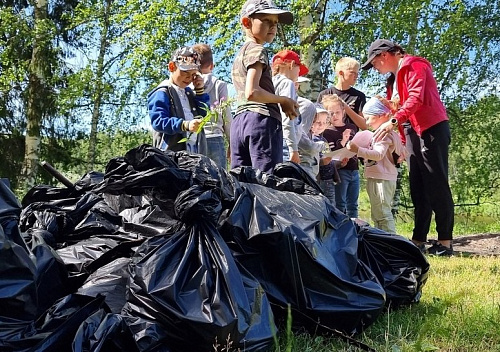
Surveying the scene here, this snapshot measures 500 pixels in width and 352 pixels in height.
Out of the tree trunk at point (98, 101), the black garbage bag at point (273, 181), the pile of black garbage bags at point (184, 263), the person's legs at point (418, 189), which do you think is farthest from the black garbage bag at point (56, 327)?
the tree trunk at point (98, 101)

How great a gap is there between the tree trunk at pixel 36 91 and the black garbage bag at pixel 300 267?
12.5m

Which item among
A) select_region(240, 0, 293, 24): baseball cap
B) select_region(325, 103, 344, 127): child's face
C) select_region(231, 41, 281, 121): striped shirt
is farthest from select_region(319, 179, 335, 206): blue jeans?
select_region(240, 0, 293, 24): baseball cap

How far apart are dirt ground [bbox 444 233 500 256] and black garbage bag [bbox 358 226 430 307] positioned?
9.68 feet

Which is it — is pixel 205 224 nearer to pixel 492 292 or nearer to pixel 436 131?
pixel 492 292

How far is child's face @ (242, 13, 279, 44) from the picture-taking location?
12.6ft

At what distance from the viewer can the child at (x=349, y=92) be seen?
5.67 meters

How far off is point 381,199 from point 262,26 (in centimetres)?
223

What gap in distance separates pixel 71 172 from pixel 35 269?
1544cm

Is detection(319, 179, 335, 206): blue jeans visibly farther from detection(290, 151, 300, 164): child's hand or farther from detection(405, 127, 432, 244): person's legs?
detection(290, 151, 300, 164): child's hand

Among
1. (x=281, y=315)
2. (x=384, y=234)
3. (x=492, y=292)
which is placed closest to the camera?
(x=281, y=315)

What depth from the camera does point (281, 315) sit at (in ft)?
7.61

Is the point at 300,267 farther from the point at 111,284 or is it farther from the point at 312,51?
the point at 312,51

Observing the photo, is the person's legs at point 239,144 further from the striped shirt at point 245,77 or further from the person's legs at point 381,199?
the person's legs at point 381,199

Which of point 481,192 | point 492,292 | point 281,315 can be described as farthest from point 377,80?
point 281,315
